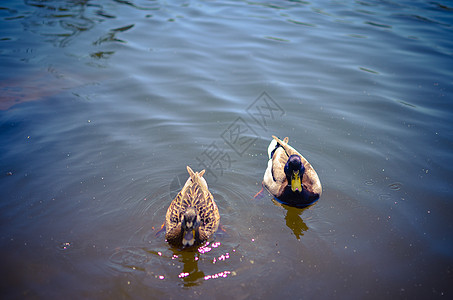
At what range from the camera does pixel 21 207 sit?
5.44 metres

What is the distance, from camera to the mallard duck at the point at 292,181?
5695 millimetres

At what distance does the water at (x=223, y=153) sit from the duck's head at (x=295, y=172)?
491 millimetres

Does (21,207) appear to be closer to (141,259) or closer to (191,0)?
(141,259)

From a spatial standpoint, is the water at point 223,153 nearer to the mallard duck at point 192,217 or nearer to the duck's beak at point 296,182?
the mallard duck at point 192,217

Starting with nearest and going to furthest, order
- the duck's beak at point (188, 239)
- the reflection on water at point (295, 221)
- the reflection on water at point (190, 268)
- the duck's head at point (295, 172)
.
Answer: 1. the reflection on water at point (190, 268)
2. the duck's beak at point (188, 239)
3. the reflection on water at point (295, 221)
4. the duck's head at point (295, 172)

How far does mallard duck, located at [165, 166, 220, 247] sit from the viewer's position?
15.4 feet

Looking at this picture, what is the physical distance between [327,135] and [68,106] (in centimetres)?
616

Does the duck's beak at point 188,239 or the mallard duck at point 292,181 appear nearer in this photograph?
the duck's beak at point 188,239

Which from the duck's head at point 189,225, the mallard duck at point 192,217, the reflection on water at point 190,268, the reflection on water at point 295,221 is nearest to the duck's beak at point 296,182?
the reflection on water at point 295,221

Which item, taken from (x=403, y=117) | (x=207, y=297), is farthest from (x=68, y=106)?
(x=403, y=117)

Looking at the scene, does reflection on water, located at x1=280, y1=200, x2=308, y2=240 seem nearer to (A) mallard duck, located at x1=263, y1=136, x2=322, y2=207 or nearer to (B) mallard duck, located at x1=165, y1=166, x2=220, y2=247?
(A) mallard duck, located at x1=263, y1=136, x2=322, y2=207

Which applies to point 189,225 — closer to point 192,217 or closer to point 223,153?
point 192,217

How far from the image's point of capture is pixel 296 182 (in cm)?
569

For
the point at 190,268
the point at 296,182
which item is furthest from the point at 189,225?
the point at 296,182
